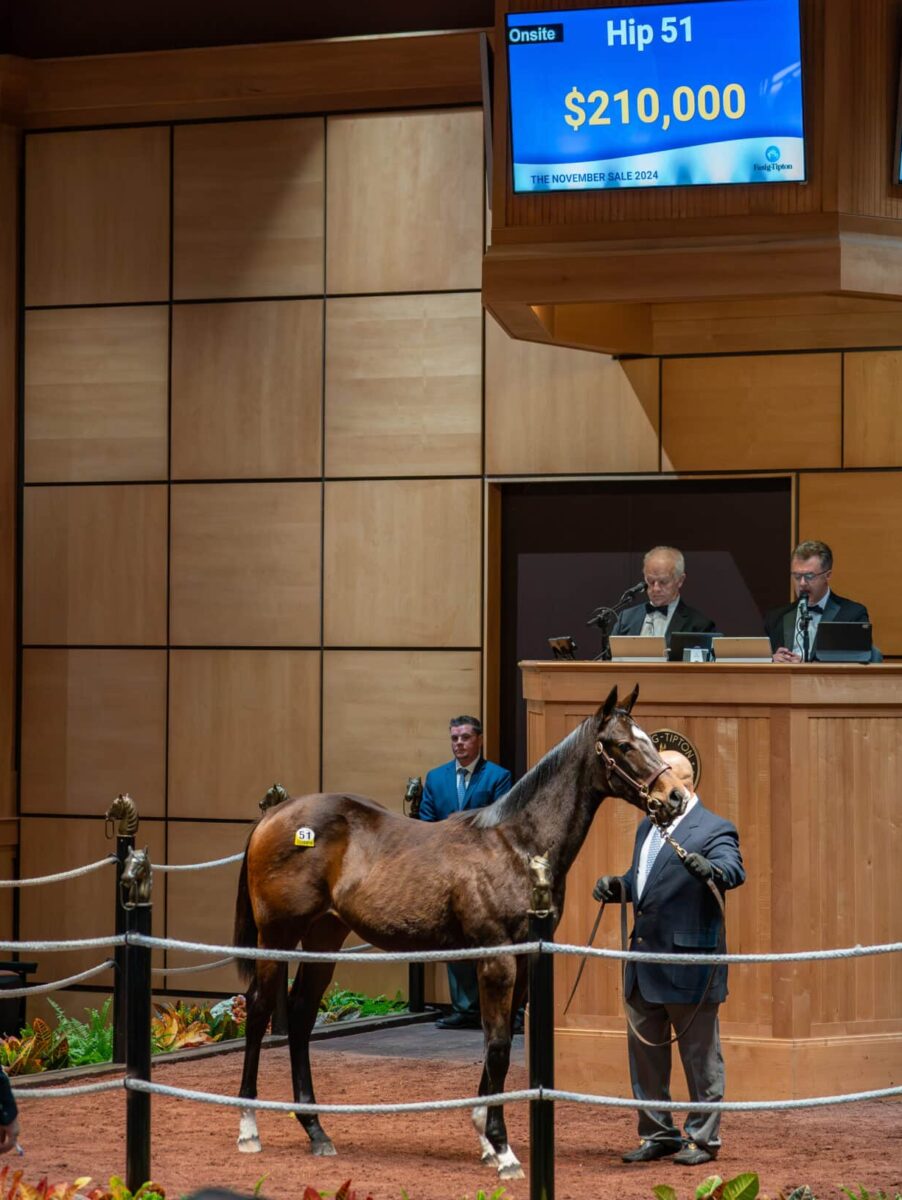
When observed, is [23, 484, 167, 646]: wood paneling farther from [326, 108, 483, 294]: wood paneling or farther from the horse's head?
the horse's head

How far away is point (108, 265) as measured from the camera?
11844 mm

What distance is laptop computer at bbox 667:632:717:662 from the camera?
7.88 meters

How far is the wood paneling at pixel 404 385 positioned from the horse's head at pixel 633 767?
4731 millimetres

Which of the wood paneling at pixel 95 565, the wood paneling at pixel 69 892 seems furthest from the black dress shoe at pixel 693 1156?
the wood paneling at pixel 95 565

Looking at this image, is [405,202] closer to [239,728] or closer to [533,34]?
[533,34]

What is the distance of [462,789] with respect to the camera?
10289 millimetres

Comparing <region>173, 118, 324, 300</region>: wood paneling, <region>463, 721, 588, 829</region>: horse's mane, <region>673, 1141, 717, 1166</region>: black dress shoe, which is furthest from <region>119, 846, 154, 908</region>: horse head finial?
<region>173, 118, 324, 300</region>: wood paneling

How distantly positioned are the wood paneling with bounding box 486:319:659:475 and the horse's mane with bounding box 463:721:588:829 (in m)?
4.39

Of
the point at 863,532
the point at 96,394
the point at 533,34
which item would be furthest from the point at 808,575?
the point at 96,394

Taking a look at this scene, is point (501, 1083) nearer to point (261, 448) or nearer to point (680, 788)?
point (680, 788)

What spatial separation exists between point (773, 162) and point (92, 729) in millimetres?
5797

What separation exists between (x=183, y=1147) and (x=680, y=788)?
2306 millimetres

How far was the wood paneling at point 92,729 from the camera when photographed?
11711 mm

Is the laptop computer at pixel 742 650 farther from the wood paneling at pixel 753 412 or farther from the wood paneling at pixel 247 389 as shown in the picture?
the wood paneling at pixel 247 389
